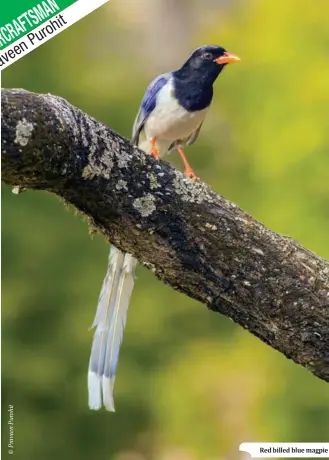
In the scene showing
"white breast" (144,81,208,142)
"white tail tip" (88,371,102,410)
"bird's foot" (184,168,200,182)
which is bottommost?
"white tail tip" (88,371,102,410)

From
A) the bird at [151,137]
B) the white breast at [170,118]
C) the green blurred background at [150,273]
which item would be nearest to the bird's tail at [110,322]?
the bird at [151,137]

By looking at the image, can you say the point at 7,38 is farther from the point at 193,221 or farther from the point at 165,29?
the point at 165,29

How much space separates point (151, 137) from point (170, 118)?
0.07 meters

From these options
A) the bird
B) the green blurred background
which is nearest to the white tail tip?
the bird

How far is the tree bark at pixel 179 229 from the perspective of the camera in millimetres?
890

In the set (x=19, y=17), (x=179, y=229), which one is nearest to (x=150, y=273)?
(x=19, y=17)

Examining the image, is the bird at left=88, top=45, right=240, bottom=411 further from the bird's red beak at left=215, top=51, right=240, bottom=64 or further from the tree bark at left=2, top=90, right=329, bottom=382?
the tree bark at left=2, top=90, right=329, bottom=382

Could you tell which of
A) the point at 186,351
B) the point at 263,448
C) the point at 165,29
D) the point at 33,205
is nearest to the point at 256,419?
the point at 186,351

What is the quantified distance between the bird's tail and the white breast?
331 millimetres

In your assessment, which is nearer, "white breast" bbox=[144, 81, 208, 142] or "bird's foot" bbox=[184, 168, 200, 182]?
"bird's foot" bbox=[184, 168, 200, 182]

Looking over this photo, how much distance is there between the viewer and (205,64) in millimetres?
1604

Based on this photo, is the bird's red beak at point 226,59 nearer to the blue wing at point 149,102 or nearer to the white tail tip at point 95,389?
the blue wing at point 149,102

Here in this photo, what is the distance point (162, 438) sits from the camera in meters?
2.24

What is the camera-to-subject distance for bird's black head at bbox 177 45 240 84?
158cm
